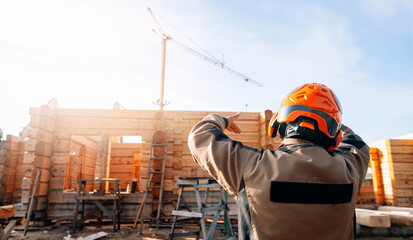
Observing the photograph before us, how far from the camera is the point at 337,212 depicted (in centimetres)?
132

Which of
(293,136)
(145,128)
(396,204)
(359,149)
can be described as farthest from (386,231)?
(145,128)

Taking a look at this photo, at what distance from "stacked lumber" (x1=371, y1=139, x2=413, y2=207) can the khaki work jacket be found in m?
11.2

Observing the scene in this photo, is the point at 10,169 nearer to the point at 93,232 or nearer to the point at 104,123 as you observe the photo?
the point at 104,123

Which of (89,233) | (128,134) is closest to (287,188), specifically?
(89,233)

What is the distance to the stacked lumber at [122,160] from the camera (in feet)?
46.2

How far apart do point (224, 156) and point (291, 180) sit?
1.12 feet

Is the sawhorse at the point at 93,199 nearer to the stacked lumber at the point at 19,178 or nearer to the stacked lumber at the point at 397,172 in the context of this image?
the stacked lumber at the point at 19,178

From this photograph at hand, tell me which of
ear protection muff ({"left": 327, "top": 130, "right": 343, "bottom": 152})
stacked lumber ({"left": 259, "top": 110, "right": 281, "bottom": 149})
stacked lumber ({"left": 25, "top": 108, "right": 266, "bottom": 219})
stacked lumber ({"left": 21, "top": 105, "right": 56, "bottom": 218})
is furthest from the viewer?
stacked lumber ({"left": 259, "top": 110, "right": 281, "bottom": 149})

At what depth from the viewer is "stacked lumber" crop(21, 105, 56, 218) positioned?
8734 millimetres

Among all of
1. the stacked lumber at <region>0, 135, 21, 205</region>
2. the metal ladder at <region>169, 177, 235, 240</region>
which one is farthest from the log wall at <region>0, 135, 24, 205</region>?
the metal ladder at <region>169, 177, 235, 240</region>

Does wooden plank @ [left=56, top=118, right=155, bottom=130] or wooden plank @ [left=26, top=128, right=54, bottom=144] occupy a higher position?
wooden plank @ [left=56, top=118, right=155, bottom=130]

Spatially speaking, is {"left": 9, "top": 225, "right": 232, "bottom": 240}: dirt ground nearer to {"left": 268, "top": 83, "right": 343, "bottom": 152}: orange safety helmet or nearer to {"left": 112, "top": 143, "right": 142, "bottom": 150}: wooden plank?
{"left": 112, "top": 143, "right": 142, "bottom": 150}: wooden plank

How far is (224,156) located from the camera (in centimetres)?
135

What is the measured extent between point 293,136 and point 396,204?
1144cm
